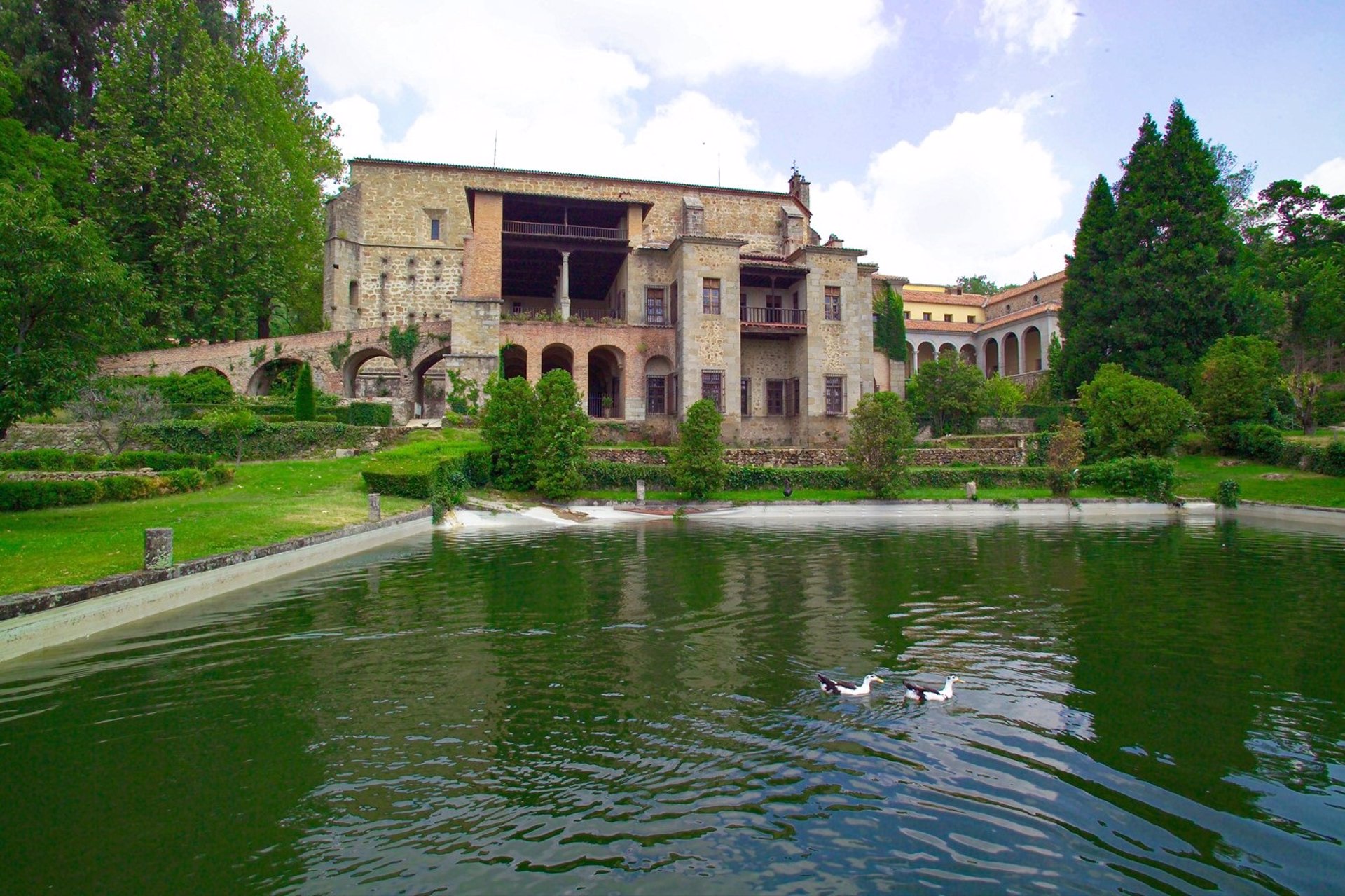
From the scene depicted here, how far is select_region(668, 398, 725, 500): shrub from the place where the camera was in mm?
22750

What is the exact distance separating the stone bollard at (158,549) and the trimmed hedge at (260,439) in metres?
15.8

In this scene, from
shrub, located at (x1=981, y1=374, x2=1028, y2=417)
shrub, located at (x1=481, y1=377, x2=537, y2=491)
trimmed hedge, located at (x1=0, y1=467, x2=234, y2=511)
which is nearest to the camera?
trimmed hedge, located at (x1=0, y1=467, x2=234, y2=511)

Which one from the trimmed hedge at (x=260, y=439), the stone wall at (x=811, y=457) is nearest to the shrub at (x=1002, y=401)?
the stone wall at (x=811, y=457)

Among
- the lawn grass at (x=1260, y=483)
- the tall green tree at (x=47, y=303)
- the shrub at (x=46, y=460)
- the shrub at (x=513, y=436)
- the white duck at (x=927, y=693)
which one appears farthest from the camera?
the shrub at (x=513, y=436)

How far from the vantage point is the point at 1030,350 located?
4650 cm

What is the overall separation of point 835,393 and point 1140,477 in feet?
43.2

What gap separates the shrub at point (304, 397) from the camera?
26.8 m

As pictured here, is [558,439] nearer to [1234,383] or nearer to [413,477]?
[413,477]

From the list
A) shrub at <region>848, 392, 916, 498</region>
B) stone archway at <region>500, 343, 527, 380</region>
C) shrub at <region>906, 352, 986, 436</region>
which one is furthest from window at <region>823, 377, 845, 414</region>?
stone archway at <region>500, 343, 527, 380</region>

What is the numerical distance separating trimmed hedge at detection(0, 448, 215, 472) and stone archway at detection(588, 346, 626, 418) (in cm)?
1705

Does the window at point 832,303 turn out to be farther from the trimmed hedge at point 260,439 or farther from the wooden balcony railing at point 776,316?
the trimmed hedge at point 260,439

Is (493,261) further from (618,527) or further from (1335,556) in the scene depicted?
(1335,556)

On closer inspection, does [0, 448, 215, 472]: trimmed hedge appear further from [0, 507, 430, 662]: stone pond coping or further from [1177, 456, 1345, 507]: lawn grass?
[1177, 456, 1345, 507]: lawn grass

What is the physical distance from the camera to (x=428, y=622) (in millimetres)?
8141
